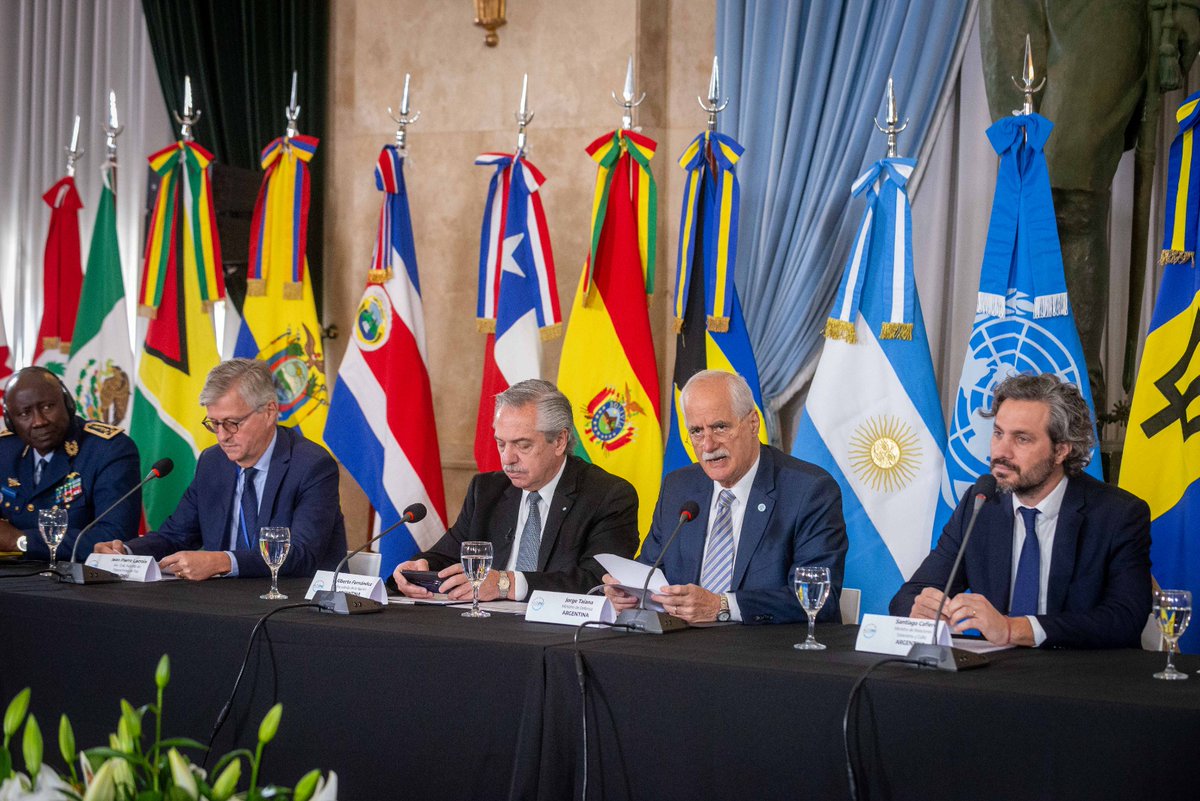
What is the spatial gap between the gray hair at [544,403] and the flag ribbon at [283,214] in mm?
2073

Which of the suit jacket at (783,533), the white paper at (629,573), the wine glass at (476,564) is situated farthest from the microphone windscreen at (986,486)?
the wine glass at (476,564)

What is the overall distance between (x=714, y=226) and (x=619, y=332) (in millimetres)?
544

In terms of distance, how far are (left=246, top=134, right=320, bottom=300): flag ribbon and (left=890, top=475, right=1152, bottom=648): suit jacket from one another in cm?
327

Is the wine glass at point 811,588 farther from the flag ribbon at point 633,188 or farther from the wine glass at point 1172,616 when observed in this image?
the flag ribbon at point 633,188

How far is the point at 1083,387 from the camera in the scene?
4.14 meters

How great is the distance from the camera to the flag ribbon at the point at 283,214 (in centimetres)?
548

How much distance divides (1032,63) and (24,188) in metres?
5.25

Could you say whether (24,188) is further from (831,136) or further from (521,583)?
(521,583)

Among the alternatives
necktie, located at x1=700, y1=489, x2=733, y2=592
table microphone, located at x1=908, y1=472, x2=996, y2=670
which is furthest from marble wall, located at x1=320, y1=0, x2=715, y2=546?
table microphone, located at x1=908, y1=472, x2=996, y2=670

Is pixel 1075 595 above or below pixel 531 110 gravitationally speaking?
below

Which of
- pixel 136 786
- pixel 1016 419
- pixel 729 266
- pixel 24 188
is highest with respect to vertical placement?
pixel 24 188

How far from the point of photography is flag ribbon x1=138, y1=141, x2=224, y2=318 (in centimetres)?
565

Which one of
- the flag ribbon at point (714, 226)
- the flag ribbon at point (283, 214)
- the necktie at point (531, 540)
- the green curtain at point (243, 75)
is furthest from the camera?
the green curtain at point (243, 75)

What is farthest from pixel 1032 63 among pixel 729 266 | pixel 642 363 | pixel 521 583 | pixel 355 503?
pixel 355 503
